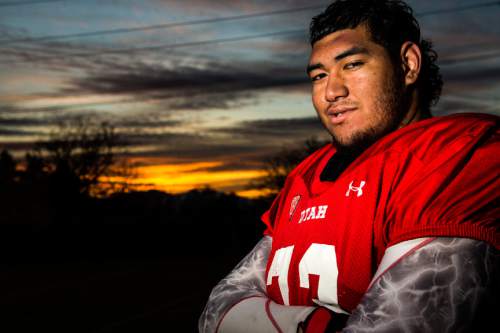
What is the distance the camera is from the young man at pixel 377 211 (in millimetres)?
1397

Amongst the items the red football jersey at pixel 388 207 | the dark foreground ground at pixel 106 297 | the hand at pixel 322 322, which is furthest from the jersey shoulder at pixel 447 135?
the dark foreground ground at pixel 106 297

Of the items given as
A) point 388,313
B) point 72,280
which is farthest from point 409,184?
point 72,280

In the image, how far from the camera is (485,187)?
1.47 m

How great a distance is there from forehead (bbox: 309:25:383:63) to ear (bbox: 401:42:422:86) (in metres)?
0.11

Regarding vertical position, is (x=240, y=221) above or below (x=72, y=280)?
below

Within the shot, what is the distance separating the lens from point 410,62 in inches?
76.8

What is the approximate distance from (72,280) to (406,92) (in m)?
19.8

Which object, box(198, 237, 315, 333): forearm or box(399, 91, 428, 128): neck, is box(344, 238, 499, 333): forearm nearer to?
box(198, 237, 315, 333): forearm

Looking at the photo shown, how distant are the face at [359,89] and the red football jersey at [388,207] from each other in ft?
0.40

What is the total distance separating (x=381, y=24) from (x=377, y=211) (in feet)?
2.17

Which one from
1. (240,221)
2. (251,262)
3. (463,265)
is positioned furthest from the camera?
(240,221)

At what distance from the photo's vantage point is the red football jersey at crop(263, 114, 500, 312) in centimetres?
145

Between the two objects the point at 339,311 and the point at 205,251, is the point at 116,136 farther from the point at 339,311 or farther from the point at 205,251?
the point at 339,311

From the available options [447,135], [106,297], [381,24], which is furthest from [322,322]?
[106,297]
